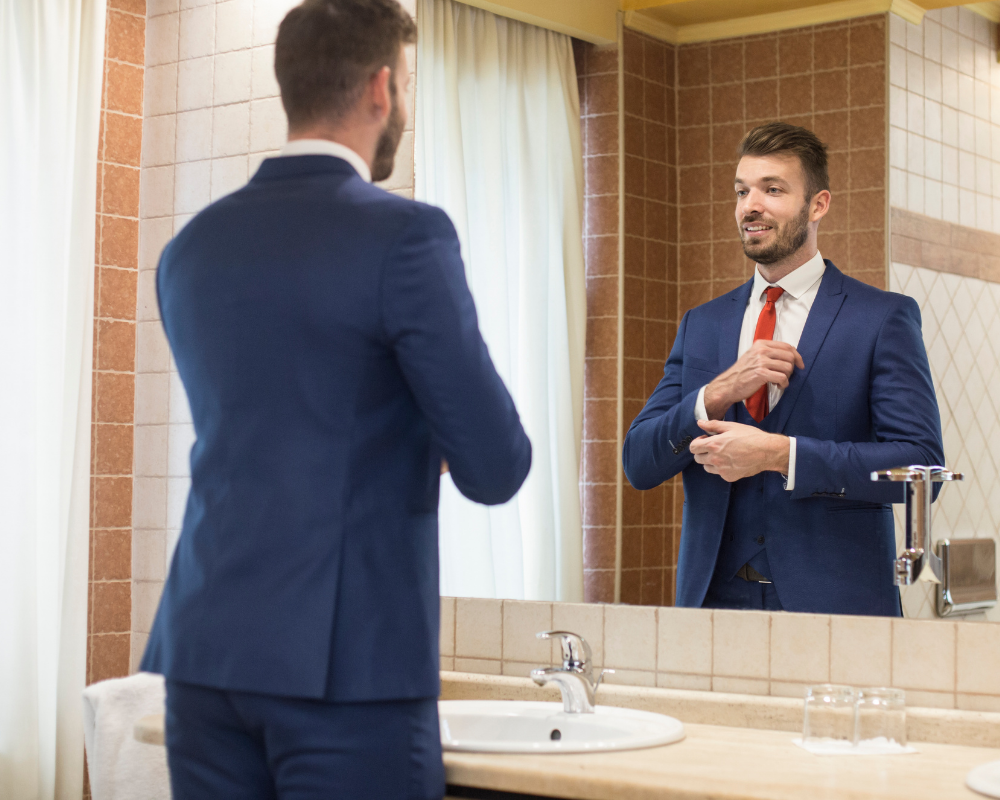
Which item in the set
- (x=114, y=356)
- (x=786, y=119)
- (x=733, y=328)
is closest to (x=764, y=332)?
(x=733, y=328)

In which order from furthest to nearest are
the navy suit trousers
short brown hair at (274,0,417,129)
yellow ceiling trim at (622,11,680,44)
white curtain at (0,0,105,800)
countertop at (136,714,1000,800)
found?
white curtain at (0,0,105,800)
yellow ceiling trim at (622,11,680,44)
countertop at (136,714,1000,800)
short brown hair at (274,0,417,129)
the navy suit trousers

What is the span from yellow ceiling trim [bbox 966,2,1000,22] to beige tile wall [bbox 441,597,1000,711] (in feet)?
3.11

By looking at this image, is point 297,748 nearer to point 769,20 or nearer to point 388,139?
point 388,139

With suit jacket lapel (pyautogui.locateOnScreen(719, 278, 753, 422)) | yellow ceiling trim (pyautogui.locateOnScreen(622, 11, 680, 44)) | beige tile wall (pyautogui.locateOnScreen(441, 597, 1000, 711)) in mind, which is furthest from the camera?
yellow ceiling trim (pyautogui.locateOnScreen(622, 11, 680, 44))

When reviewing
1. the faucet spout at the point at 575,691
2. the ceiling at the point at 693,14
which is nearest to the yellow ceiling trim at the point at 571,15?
the ceiling at the point at 693,14

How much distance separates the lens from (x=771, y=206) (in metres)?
2.05

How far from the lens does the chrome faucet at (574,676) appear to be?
6.26 ft

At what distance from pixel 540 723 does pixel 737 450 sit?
1.83ft

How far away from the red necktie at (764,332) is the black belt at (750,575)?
252mm

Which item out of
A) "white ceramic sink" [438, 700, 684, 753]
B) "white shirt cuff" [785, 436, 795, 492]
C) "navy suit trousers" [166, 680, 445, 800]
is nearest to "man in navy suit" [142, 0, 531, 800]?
"navy suit trousers" [166, 680, 445, 800]

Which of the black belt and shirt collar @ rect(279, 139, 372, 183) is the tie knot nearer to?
the black belt

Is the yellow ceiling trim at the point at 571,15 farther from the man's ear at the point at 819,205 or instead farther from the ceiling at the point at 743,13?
the man's ear at the point at 819,205

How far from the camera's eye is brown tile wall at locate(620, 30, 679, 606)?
6.95 ft

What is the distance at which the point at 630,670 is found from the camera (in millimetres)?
2086
